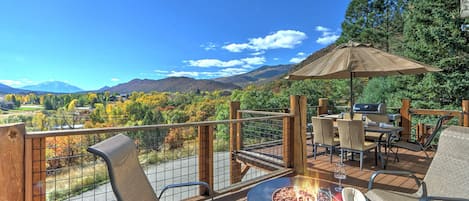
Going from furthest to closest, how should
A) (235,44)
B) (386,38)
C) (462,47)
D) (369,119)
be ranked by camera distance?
(235,44) < (386,38) < (462,47) < (369,119)

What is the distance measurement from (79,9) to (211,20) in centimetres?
749

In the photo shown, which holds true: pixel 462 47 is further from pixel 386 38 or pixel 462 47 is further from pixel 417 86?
pixel 386 38

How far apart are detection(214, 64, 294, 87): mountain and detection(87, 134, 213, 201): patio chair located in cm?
1248

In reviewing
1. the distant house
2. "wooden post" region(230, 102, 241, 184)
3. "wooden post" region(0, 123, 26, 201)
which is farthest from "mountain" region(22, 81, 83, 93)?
"wooden post" region(0, 123, 26, 201)

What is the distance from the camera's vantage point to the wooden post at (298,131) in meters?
4.05

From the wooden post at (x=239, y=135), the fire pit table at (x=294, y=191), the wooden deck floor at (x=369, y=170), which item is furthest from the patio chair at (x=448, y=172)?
the wooden post at (x=239, y=135)

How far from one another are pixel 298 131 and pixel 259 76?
40.9ft

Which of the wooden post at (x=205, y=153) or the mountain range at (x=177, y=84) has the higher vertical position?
the mountain range at (x=177, y=84)

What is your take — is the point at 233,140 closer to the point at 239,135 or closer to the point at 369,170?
the point at 239,135

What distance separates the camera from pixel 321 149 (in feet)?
19.6

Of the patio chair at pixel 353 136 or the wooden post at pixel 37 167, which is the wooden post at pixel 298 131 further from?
the wooden post at pixel 37 167

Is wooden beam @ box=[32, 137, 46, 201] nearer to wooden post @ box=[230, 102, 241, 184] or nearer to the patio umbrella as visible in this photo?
the patio umbrella

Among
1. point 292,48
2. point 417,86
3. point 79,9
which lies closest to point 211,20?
point 292,48

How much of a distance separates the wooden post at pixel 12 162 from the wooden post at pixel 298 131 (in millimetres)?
3346
